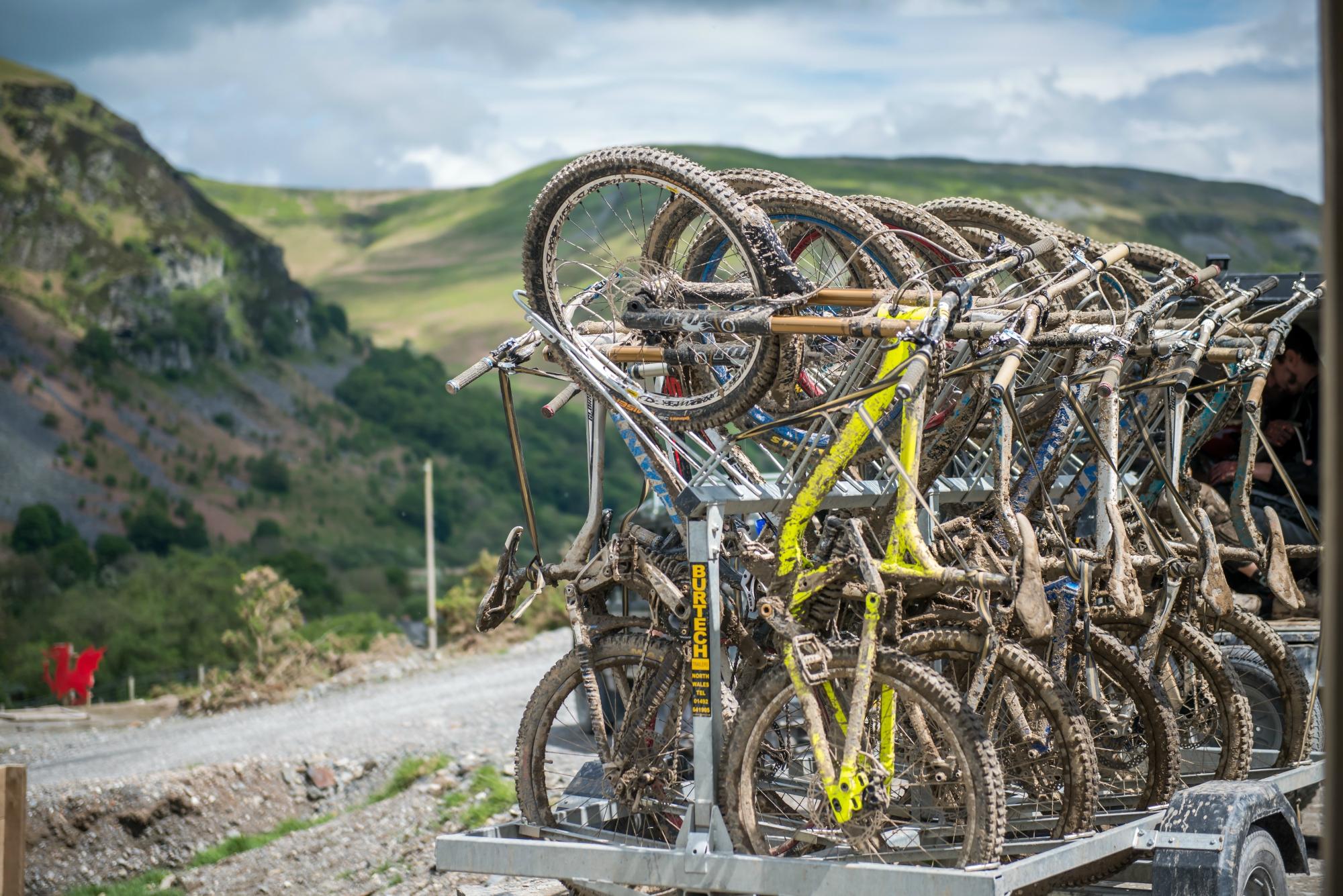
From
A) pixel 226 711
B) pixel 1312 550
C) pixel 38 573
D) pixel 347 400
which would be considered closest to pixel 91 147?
pixel 347 400

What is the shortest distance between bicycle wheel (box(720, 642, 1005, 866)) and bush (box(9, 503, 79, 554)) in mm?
66780

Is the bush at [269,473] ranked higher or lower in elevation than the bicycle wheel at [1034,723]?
lower

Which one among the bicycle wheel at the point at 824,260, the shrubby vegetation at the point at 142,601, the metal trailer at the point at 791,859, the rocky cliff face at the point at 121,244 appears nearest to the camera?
the metal trailer at the point at 791,859

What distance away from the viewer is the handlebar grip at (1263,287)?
7.98 metres

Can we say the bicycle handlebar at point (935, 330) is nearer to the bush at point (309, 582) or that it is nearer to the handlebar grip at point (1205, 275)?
the handlebar grip at point (1205, 275)

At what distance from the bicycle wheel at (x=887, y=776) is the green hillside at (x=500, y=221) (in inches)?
2685

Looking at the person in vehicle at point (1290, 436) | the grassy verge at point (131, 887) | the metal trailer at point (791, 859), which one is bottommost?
the grassy verge at point (131, 887)

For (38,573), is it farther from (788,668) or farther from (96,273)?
(788,668)

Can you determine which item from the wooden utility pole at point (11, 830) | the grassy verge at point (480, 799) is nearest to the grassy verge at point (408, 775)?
the grassy verge at point (480, 799)

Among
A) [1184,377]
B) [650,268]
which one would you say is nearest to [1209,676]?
[1184,377]

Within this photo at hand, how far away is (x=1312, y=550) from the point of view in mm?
8156

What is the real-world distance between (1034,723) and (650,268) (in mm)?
2608

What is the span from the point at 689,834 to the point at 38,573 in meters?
61.0

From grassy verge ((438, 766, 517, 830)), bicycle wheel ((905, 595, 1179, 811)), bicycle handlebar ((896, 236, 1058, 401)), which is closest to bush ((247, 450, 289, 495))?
grassy verge ((438, 766, 517, 830))
